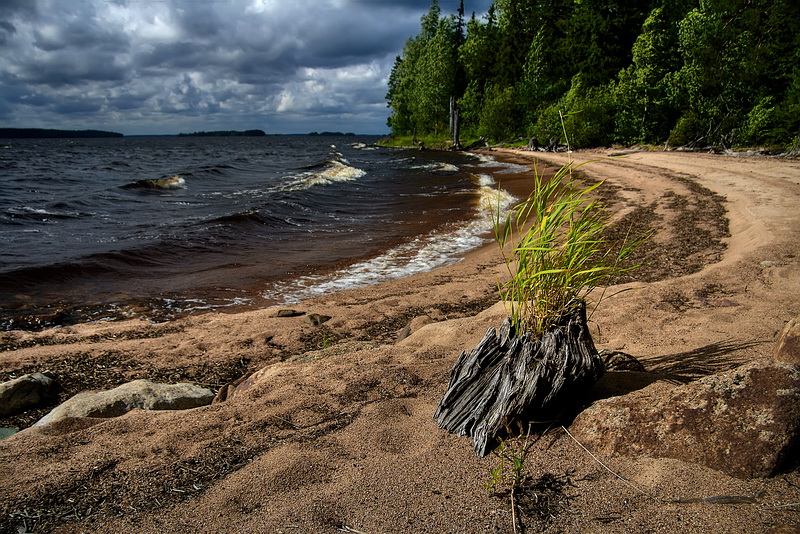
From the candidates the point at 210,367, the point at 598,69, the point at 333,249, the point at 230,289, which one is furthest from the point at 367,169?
the point at 210,367

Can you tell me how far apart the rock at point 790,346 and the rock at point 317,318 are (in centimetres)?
520

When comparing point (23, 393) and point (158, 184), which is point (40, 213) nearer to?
point (158, 184)

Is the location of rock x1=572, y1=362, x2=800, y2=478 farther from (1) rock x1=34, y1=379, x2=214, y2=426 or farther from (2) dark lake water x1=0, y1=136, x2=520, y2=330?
(2) dark lake water x1=0, y1=136, x2=520, y2=330

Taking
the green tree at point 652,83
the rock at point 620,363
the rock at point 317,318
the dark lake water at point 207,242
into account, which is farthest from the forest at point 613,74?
the rock at point 620,363

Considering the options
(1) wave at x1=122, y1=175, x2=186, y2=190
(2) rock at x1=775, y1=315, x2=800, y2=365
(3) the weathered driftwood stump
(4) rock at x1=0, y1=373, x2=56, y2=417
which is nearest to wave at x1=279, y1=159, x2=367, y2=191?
(1) wave at x1=122, y1=175, x2=186, y2=190

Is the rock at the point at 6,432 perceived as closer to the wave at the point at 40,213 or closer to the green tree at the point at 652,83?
the wave at the point at 40,213

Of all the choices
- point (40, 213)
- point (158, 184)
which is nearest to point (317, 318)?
point (40, 213)

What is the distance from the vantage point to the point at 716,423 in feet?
7.54

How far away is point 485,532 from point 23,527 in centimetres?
213

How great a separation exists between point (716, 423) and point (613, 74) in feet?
165

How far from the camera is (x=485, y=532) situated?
6.76 ft

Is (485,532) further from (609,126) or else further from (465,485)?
(609,126)

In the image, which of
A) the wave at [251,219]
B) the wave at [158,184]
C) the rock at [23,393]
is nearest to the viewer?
the rock at [23,393]

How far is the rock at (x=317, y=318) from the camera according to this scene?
6.74m
